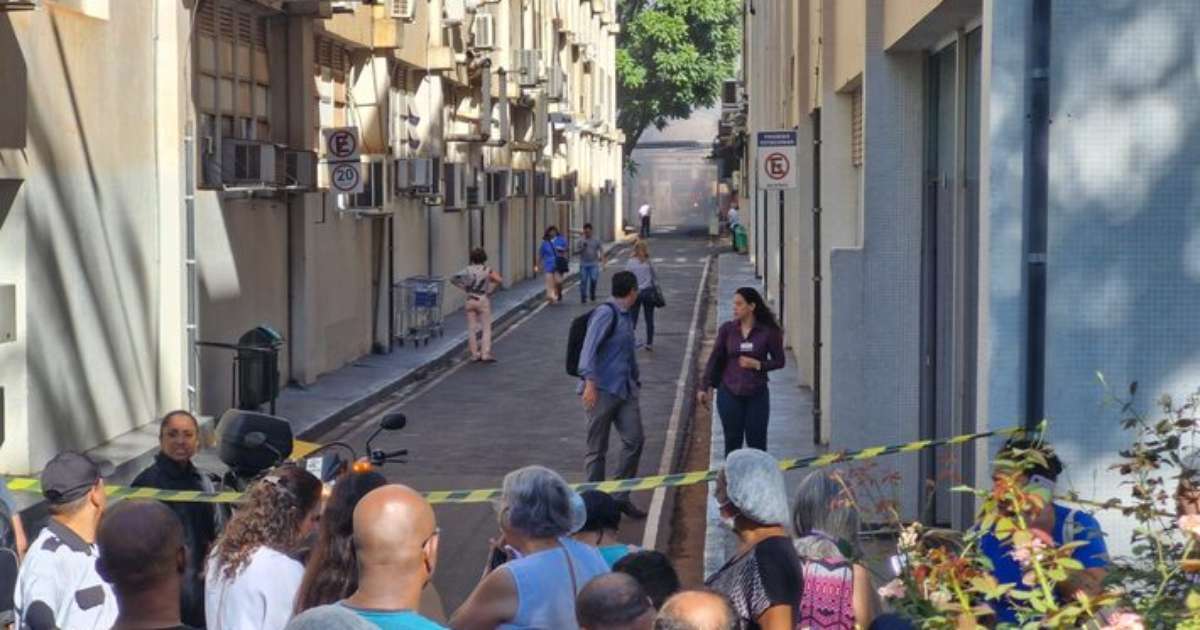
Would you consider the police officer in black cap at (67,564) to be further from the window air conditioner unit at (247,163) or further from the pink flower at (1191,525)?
the window air conditioner unit at (247,163)

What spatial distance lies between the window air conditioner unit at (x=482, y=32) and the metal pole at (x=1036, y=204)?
3140cm

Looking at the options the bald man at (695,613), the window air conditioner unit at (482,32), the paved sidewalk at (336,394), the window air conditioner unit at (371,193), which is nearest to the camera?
→ the bald man at (695,613)

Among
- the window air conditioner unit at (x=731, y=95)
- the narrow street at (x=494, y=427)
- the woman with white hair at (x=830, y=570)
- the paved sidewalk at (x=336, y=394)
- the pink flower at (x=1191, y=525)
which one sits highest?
the window air conditioner unit at (x=731, y=95)

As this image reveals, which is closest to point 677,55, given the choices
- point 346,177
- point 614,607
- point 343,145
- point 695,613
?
point 343,145

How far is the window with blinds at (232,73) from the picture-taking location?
71.7 feet

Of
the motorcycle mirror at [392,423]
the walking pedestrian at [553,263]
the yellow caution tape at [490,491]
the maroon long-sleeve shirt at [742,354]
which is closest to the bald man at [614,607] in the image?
the yellow caution tape at [490,491]

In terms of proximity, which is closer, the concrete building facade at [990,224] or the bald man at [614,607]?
the bald man at [614,607]

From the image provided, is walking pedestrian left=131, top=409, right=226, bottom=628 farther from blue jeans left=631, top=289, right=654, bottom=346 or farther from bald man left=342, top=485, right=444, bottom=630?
blue jeans left=631, top=289, right=654, bottom=346

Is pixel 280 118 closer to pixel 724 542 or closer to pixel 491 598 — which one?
pixel 724 542

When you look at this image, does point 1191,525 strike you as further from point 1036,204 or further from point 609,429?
point 609,429

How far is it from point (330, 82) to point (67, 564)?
21734 mm

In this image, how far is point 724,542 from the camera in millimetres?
14242

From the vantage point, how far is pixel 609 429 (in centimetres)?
1506

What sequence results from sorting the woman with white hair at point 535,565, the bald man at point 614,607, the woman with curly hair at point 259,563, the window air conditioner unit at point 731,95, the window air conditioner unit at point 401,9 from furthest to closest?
the window air conditioner unit at point 731,95
the window air conditioner unit at point 401,9
the woman with curly hair at point 259,563
the woman with white hair at point 535,565
the bald man at point 614,607
